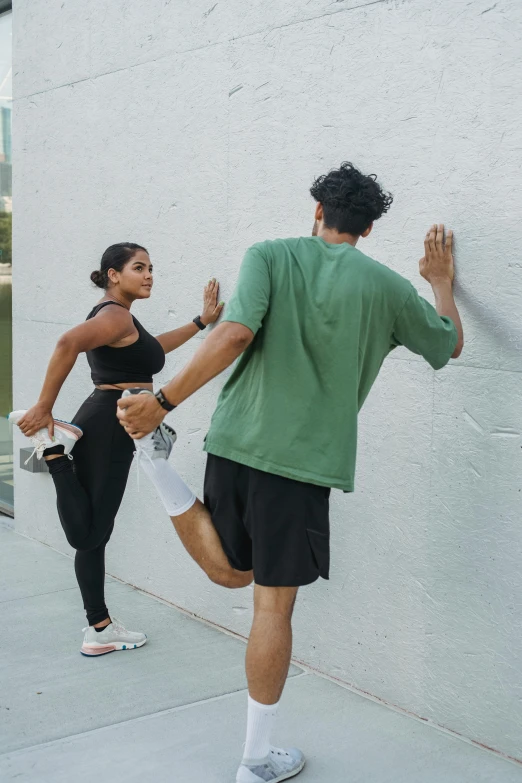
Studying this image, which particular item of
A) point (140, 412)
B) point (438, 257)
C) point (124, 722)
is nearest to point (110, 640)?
point (124, 722)

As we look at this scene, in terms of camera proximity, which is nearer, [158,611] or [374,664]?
[374,664]

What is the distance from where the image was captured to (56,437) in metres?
3.83

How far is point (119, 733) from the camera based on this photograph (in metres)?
3.28

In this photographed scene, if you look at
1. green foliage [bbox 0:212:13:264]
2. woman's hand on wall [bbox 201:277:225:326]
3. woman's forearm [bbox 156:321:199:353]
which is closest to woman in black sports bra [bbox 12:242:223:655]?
woman's forearm [bbox 156:321:199:353]

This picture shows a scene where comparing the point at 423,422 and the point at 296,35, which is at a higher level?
the point at 296,35

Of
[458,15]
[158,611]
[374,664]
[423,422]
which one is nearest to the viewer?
[458,15]

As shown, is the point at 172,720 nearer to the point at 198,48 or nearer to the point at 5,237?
the point at 198,48

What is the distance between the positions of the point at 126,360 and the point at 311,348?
130cm

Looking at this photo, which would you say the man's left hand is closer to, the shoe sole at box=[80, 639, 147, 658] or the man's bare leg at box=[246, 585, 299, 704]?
the man's bare leg at box=[246, 585, 299, 704]

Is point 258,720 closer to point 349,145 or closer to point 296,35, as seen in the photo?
point 349,145

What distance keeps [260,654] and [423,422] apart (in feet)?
3.42

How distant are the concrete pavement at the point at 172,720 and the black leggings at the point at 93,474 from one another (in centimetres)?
53

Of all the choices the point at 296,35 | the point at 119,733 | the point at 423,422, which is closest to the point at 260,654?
the point at 119,733

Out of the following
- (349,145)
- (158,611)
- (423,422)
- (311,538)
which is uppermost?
(349,145)
